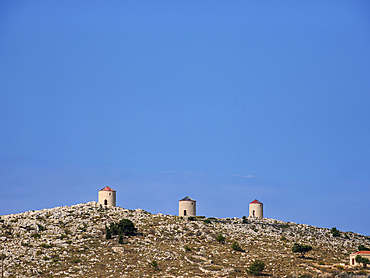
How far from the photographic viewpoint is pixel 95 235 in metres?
84.1

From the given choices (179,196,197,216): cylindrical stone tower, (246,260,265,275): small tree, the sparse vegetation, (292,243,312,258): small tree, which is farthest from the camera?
(179,196,197,216): cylindrical stone tower

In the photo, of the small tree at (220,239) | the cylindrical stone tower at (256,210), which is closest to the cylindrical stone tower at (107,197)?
the small tree at (220,239)

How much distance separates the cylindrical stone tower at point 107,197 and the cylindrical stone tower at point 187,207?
13.3 m

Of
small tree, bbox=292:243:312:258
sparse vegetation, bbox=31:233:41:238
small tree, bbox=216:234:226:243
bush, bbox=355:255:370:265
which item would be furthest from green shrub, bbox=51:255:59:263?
bush, bbox=355:255:370:265

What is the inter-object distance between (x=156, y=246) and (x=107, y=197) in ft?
86.8

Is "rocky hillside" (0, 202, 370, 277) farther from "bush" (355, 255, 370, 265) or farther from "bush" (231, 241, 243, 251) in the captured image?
"bush" (355, 255, 370, 265)

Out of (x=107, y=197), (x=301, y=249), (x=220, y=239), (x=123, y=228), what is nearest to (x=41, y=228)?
(x=123, y=228)

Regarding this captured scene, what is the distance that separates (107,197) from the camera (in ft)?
340

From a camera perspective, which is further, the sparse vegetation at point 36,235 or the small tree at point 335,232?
the small tree at point 335,232

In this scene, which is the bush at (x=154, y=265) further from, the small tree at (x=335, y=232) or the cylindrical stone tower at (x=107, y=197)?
the small tree at (x=335, y=232)

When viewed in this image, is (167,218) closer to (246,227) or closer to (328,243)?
(246,227)

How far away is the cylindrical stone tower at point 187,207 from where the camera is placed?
345ft

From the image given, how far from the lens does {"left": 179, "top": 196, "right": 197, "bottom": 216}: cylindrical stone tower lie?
10525 centimetres

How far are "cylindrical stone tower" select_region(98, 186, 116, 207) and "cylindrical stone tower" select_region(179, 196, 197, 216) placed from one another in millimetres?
13330
